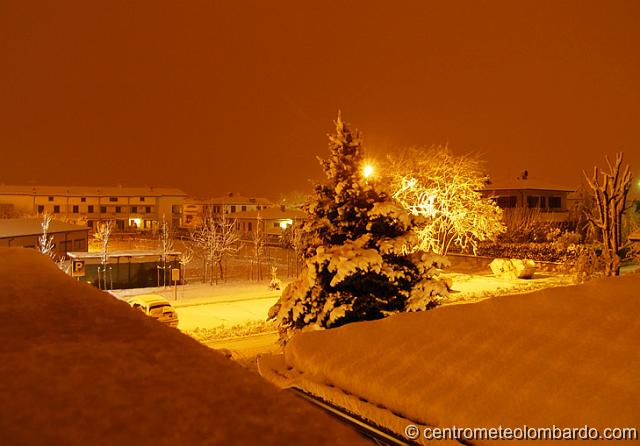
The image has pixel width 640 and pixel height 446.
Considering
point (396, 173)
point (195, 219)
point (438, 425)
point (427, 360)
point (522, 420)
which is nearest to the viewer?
point (522, 420)

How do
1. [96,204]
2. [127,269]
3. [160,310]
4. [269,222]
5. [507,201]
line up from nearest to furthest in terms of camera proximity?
[160,310] → [127,269] → [507,201] → [269,222] → [96,204]

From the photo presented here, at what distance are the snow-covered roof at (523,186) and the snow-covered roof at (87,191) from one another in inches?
2076

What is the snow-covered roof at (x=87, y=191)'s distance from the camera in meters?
76.8

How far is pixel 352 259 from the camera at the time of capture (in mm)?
10219

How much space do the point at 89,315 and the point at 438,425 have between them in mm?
2335

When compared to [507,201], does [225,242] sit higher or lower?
lower

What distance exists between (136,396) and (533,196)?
5692 cm

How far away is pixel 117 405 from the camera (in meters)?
1.73

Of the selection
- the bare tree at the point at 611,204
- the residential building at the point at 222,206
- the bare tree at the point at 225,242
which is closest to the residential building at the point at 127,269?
the bare tree at the point at 225,242

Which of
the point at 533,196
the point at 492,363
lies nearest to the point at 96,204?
the point at 533,196

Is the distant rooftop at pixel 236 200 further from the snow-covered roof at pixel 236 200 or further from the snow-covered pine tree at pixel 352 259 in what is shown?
the snow-covered pine tree at pixel 352 259

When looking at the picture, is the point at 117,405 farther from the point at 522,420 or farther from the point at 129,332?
the point at 522,420

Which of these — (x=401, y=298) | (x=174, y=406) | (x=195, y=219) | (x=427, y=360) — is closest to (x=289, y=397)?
(x=174, y=406)

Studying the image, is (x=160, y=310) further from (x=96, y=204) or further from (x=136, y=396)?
(x=96, y=204)
